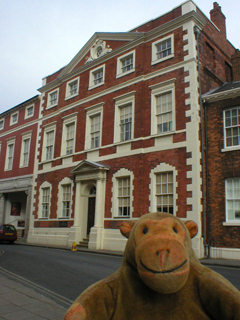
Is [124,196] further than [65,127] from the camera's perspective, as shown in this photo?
No

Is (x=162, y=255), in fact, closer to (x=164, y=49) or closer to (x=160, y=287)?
(x=160, y=287)

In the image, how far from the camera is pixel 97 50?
20.5m

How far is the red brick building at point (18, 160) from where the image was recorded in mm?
24641

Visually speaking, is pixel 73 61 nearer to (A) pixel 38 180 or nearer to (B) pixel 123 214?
(A) pixel 38 180

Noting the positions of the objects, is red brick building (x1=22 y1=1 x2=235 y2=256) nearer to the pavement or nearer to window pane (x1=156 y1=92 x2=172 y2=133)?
window pane (x1=156 y1=92 x2=172 y2=133)

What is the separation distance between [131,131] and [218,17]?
383 inches

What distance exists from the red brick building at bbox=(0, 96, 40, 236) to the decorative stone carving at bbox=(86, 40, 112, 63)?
6857 millimetres

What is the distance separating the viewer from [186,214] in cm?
1343

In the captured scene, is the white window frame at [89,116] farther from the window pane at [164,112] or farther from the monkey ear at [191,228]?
the monkey ear at [191,228]

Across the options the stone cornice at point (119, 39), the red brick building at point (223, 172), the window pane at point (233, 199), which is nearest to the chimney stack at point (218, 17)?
the stone cornice at point (119, 39)

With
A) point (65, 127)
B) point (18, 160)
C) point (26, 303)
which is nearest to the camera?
point (26, 303)

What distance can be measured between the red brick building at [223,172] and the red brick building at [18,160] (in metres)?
14.7

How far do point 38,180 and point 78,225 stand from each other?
6138 millimetres

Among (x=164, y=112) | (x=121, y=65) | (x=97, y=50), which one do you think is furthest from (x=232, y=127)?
(x=97, y=50)
